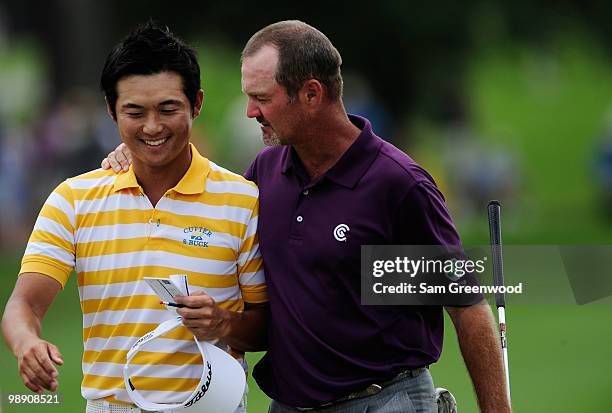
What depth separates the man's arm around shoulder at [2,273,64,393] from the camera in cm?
466

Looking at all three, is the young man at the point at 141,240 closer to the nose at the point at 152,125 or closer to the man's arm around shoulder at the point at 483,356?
the nose at the point at 152,125

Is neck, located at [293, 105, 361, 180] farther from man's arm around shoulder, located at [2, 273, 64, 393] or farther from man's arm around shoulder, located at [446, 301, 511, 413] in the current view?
man's arm around shoulder, located at [2, 273, 64, 393]

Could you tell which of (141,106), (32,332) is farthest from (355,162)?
(32,332)

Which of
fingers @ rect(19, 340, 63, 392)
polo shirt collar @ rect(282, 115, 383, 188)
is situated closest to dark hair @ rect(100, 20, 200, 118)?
polo shirt collar @ rect(282, 115, 383, 188)

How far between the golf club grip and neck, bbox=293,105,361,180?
628 millimetres

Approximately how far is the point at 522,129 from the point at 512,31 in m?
1.91

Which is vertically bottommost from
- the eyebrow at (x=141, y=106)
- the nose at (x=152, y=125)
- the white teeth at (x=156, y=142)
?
Answer: the white teeth at (x=156, y=142)

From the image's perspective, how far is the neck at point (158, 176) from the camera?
526 centimetres

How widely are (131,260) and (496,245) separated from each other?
1.44 m

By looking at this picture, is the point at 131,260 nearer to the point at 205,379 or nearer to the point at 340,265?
the point at 205,379

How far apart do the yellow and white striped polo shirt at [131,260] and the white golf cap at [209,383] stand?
0.35 ft

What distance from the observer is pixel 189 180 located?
17.3ft

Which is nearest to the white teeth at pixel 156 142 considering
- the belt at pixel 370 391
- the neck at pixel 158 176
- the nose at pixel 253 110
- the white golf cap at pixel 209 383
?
the neck at pixel 158 176

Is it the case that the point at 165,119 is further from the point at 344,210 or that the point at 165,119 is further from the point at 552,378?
the point at 552,378
